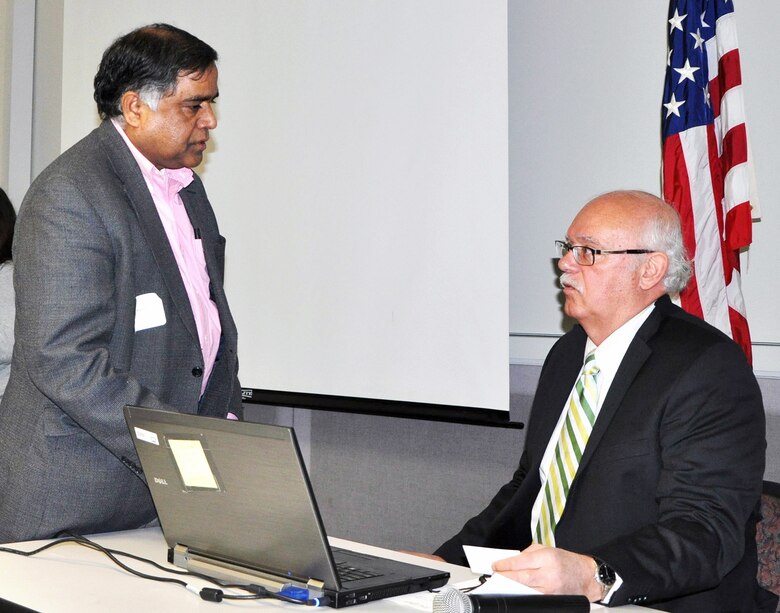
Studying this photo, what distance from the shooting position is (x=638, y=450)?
1.96m

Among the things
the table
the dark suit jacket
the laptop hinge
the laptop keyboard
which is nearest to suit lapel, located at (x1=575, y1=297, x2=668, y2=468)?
the dark suit jacket

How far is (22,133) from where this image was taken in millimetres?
5547

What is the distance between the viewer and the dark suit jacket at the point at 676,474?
5.67ft

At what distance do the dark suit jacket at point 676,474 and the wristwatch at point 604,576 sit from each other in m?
0.03

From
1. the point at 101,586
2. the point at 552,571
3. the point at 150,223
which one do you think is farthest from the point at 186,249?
the point at 552,571

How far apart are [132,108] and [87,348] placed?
23.8 inches

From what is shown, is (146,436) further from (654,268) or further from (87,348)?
(654,268)

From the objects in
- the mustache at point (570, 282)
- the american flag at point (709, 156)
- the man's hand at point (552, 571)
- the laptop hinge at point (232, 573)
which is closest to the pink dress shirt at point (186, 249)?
the laptop hinge at point (232, 573)

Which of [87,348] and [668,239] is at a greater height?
[668,239]

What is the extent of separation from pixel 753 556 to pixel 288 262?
7.96ft

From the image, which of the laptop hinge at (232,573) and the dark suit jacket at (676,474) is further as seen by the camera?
the dark suit jacket at (676,474)

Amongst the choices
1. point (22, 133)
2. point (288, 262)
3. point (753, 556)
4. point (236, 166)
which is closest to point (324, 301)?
point (288, 262)

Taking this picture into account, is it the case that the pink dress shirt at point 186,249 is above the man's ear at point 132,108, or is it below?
below

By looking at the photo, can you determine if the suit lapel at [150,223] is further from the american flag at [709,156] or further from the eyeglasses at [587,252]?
the american flag at [709,156]
